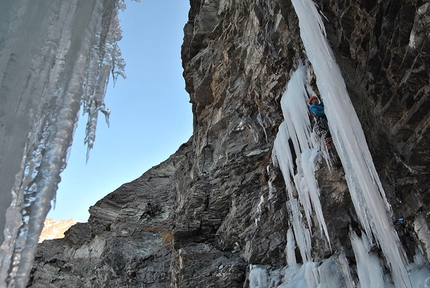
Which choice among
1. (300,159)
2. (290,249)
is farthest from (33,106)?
(290,249)

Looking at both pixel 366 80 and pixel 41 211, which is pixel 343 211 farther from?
pixel 41 211

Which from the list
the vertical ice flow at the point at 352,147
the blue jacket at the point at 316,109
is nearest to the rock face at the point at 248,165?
the vertical ice flow at the point at 352,147

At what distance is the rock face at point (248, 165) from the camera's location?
468cm

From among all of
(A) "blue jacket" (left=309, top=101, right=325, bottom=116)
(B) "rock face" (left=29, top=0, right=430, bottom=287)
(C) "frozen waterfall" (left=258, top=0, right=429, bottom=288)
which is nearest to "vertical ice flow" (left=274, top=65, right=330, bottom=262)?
(C) "frozen waterfall" (left=258, top=0, right=429, bottom=288)

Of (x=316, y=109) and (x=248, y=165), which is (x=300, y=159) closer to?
(x=316, y=109)

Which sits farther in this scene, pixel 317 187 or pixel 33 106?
pixel 317 187

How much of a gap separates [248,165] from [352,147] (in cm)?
427

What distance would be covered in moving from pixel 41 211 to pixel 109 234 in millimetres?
12249

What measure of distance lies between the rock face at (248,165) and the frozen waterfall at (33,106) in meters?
3.41

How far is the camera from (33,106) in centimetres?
220

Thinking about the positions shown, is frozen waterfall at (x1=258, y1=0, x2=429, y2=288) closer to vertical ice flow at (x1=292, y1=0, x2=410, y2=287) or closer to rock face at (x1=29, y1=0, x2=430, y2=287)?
vertical ice flow at (x1=292, y1=0, x2=410, y2=287)

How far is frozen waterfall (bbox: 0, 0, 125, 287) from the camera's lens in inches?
80.4

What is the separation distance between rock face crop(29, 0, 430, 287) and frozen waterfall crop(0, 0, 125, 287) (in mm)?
3412

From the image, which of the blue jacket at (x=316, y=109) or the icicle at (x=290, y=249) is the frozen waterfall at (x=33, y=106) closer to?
the blue jacket at (x=316, y=109)
